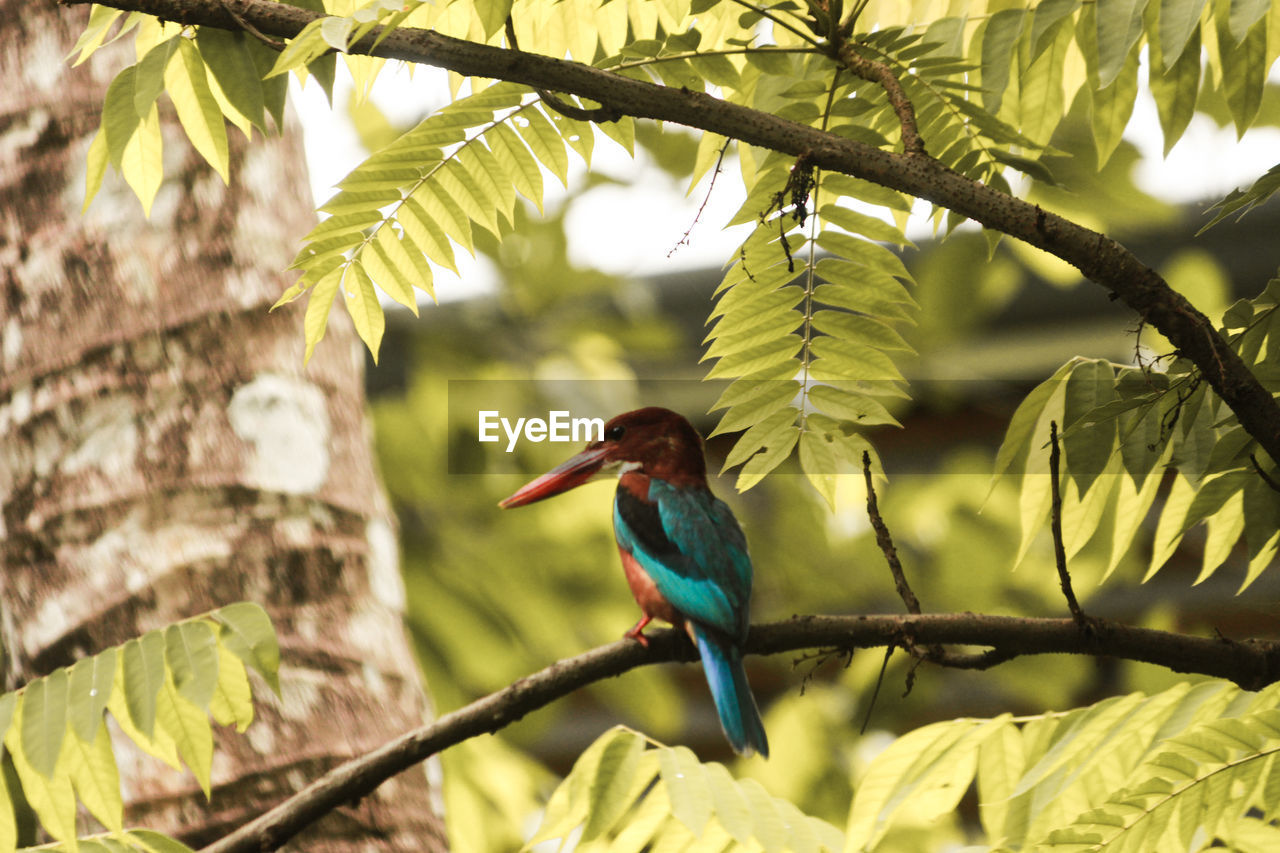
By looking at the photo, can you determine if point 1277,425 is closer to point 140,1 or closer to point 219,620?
point 140,1

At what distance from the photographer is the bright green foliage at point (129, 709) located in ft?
Result: 4.82

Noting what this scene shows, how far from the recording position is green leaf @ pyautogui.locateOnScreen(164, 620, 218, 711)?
145 cm

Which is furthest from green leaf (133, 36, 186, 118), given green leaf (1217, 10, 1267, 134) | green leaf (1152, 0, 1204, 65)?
green leaf (1217, 10, 1267, 134)

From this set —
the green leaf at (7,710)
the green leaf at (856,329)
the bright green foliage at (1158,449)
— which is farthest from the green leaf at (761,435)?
the green leaf at (7,710)

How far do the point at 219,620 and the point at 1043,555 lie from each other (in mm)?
Result: 2408

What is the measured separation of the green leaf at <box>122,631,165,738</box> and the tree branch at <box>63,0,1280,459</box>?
86cm

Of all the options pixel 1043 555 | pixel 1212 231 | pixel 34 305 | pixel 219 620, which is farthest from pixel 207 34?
pixel 1212 231

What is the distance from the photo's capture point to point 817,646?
1.43 m

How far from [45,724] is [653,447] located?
1155mm

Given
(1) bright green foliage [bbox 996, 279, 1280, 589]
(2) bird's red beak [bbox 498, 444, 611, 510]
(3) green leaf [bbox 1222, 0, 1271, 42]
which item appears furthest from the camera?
(2) bird's red beak [bbox 498, 444, 611, 510]

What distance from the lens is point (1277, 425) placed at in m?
1.01

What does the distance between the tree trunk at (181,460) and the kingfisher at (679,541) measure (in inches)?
16.6

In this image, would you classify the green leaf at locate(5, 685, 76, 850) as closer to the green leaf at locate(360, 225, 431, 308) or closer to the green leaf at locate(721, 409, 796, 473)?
the green leaf at locate(360, 225, 431, 308)

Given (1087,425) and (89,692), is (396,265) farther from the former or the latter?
(1087,425)
